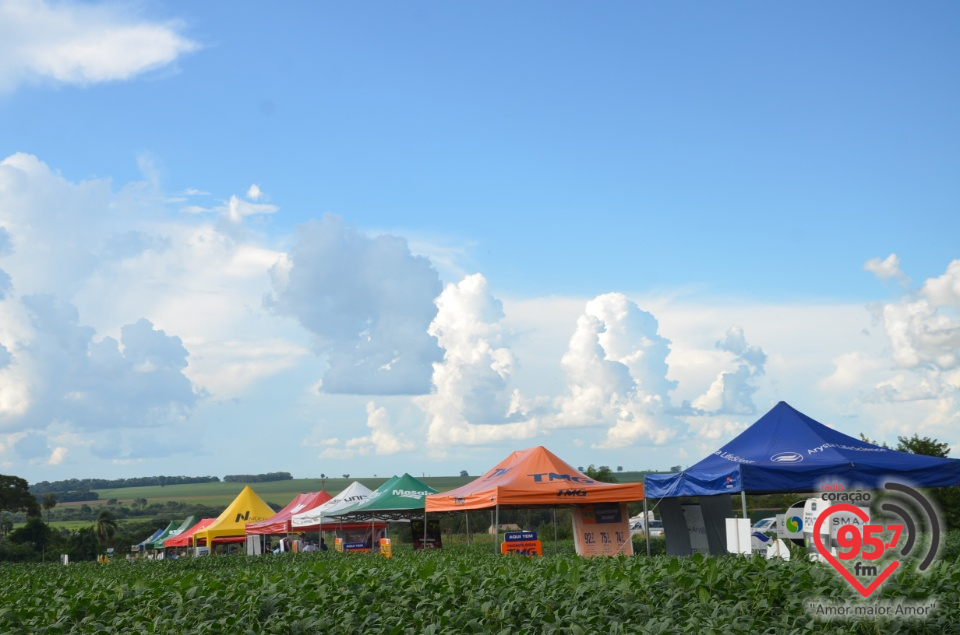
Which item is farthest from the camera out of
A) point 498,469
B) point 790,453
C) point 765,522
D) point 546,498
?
point 765,522

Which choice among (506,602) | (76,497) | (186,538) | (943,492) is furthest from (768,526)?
(76,497)

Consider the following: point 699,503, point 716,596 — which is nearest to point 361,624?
point 716,596

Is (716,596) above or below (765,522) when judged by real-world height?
above

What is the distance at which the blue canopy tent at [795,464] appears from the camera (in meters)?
14.1

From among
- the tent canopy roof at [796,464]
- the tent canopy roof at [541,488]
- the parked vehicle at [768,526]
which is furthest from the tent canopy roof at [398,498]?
the tent canopy roof at [796,464]

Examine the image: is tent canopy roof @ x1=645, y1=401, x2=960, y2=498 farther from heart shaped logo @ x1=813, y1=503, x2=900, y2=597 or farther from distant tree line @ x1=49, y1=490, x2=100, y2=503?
distant tree line @ x1=49, y1=490, x2=100, y2=503

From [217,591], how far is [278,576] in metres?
0.62

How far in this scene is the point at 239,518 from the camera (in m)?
39.7

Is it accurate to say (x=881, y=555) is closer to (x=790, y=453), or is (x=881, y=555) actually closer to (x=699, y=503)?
(x=790, y=453)

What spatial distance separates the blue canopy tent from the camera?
46.1ft

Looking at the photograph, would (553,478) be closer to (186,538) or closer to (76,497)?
(186,538)

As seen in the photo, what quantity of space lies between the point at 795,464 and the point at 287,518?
2451 cm

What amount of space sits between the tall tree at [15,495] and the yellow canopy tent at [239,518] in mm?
17358

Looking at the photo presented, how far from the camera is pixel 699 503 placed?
19.2 meters
